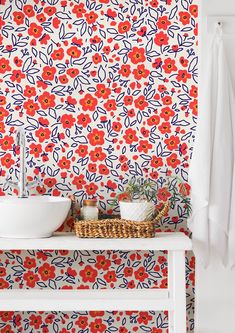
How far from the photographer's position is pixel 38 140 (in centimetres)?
289

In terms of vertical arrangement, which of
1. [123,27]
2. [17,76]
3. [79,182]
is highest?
[123,27]

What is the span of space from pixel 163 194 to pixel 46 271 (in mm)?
670

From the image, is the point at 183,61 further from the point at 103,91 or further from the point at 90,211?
the point at 90,211

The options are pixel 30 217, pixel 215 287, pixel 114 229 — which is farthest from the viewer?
pixel 215 287

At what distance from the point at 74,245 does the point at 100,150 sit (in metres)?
0.55

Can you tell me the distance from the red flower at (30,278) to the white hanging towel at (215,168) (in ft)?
2.54

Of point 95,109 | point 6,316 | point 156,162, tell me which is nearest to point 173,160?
point 156,162

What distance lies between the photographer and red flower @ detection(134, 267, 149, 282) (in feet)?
9.47

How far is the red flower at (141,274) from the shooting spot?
2.89 meters

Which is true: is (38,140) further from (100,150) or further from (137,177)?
(137,177)

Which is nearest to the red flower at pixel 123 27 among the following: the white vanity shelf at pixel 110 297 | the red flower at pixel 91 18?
the red flower at pixel 91 18

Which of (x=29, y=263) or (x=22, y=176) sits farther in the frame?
(x=29, y=263)

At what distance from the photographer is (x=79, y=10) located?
2879 millimetres

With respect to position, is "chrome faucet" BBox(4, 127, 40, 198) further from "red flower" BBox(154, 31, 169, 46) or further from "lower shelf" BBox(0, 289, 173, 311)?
"red flower" BBox(154, 31, 169, 46)
